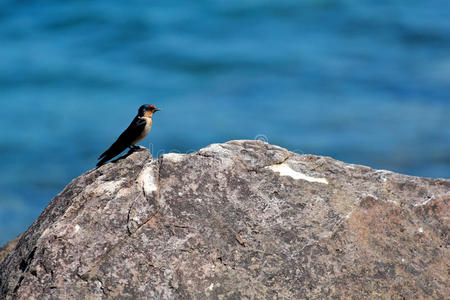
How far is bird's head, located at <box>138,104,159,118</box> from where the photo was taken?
8773mm

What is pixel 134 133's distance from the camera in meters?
8.01

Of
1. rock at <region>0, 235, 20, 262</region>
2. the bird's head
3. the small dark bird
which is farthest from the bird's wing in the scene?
rock at <region>0, 235, 20, 262</region>

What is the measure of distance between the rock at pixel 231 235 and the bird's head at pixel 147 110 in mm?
2069

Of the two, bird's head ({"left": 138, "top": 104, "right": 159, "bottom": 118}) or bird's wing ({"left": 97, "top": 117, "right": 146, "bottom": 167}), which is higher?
bird's head ({"left": 138, "top": 104, "right": 159, "bottom": 118})

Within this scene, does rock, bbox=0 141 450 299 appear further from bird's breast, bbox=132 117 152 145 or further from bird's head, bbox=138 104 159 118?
bird's head, bbox=138 104 159 118

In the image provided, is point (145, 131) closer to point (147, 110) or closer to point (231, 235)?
point (147, 110)

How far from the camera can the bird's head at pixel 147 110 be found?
8773mm

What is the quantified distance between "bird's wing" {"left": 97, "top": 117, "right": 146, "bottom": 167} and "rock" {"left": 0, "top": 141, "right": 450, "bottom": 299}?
722 mm

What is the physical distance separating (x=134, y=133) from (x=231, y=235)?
274 cm

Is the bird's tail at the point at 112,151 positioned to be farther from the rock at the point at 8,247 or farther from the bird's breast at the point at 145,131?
the rock at the point at 8,247

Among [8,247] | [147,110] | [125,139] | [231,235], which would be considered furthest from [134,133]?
[8,247]

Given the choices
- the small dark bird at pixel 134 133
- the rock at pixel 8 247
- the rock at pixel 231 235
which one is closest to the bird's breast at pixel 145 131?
the small dark bird at pixel 134 133

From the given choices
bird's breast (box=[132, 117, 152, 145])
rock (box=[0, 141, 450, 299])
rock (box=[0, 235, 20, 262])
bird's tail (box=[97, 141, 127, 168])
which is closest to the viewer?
rock (box=[0, 141, 450, 299])

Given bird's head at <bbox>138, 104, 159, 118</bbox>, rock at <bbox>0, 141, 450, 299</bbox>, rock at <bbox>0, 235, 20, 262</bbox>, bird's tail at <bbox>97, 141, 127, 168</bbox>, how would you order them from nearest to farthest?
rock at <bbox>0, 141, 450, 299</bbox> → bird's tail at <bbox>97, 141, 127, 168</bbox> → bird's head at <bbox>138, 104, 159, 118</bbox> → rock at <bbox>0, 235, 20, 262</bbox>
